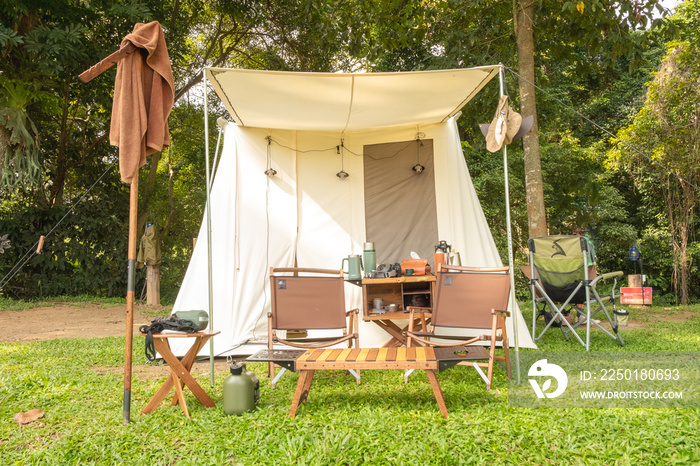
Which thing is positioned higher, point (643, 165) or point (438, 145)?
point (643, 165)

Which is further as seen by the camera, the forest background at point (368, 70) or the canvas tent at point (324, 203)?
the forest background at point (368, 70)

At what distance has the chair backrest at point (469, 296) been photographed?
134 inches

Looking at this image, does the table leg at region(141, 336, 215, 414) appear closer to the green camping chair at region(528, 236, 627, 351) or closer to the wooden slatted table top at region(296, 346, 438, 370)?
the wooden slatted table top at region(296, 346, 438, 370)

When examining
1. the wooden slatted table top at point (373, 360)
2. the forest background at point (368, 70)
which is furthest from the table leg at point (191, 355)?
the forest background at point (368, 70)

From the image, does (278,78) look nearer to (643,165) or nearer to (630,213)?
→ (643,165)

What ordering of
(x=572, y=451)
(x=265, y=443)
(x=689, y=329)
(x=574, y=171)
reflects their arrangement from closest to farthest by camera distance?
1. (x=572, y=451)
2. (x=265, y=443)
3. (x=689, y=329)
4. (x=574, y=171)

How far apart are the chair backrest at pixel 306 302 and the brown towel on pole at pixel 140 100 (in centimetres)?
123

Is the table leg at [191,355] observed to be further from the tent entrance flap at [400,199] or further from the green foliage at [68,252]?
the green foliage at [68,252]

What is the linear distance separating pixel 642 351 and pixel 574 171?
272 inches

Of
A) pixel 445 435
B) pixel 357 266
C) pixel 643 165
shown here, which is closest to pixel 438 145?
pixel 357 266

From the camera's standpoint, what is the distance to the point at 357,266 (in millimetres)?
4090

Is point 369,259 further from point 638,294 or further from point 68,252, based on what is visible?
point 68,252

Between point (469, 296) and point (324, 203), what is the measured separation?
184cm

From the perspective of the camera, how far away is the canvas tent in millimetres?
4367
